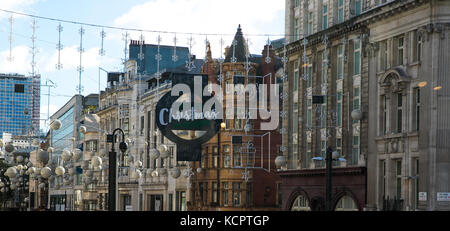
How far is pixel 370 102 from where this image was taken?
1815 inches

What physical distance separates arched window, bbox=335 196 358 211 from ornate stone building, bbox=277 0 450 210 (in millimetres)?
63

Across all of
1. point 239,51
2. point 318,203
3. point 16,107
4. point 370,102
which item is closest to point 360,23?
point 370,102

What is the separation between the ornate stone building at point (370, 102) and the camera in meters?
39.6

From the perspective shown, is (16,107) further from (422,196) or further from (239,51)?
(422,196)

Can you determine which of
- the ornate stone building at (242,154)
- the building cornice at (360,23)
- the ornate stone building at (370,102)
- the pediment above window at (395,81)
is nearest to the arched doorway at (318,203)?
the ornate stone building at (370,102)

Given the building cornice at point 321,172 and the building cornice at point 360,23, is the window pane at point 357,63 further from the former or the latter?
the building cornice at point 321,172

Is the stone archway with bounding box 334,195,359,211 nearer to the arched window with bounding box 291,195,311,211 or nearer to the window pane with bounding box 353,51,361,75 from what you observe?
the arched window with bounding box 291,195,311,211

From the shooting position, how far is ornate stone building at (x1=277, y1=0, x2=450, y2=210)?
39.6m

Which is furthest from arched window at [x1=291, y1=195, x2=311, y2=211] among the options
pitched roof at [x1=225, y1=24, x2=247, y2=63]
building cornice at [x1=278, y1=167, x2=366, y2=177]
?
pitched roof at [x1=225, y1=24, x2=247, y2=63]

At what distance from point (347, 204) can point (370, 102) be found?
658 centimetres
